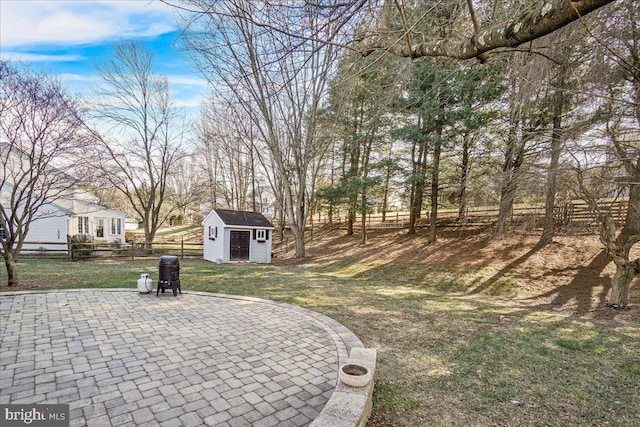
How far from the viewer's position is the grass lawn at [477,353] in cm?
275

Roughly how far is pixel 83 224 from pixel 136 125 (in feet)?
25.4

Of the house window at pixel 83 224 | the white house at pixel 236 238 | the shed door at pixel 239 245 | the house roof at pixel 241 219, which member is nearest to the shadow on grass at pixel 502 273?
the white house at pixel 236 238

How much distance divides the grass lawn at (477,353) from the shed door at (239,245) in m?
5.50

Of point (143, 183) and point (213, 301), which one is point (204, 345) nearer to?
point (213, 301)

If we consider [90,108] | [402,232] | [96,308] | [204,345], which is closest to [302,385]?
[204,345]

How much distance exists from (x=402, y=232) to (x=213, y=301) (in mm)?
12360

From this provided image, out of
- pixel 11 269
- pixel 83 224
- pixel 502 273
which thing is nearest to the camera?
pixel 11 269

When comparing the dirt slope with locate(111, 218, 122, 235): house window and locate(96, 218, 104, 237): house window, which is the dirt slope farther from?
locate(96, 218, 104, 237): house window

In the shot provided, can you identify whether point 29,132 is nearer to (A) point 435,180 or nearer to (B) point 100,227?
(A) point 435,180

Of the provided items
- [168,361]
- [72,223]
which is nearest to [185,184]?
[72,223]

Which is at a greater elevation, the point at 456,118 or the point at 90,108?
the point at 90,108

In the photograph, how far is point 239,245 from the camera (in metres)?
14.3

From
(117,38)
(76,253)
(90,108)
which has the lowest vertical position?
(76,253)

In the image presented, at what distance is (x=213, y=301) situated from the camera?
21.0 ft
